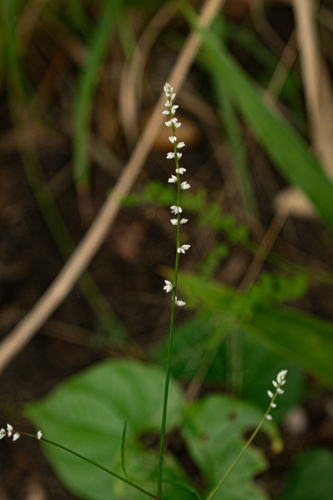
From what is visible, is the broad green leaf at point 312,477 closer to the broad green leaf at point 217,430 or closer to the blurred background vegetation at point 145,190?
the blurred background vegetation at point 145,190

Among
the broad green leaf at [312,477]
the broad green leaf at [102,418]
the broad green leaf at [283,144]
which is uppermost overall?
the broad green leaf at [283,144]

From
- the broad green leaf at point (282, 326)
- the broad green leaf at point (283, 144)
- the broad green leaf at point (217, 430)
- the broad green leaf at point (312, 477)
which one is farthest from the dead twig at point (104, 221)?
the broad green leaf at point (312, 477)

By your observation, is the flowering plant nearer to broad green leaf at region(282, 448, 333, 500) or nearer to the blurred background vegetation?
the blurred background vegetation

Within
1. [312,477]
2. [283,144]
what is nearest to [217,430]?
[312,477]

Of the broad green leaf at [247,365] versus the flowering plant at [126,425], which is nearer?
the flowering plant at [126,425]

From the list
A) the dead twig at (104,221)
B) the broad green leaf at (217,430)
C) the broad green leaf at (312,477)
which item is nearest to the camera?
the broad green leaf at (217,430)

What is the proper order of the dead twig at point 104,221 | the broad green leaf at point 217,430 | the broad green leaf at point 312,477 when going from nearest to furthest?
the broad green leaf at point 217,430 → the broad green leaf at point 312,477 → the dead twig at point 104,221

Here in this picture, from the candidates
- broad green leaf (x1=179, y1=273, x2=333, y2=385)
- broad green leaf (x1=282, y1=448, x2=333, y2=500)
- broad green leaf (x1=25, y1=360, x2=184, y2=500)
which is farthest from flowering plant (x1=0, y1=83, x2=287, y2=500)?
broad green leaf (x1=282, y1=448, x2=333, y2=500)

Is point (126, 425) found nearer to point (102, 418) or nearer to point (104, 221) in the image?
point (102, 418)
